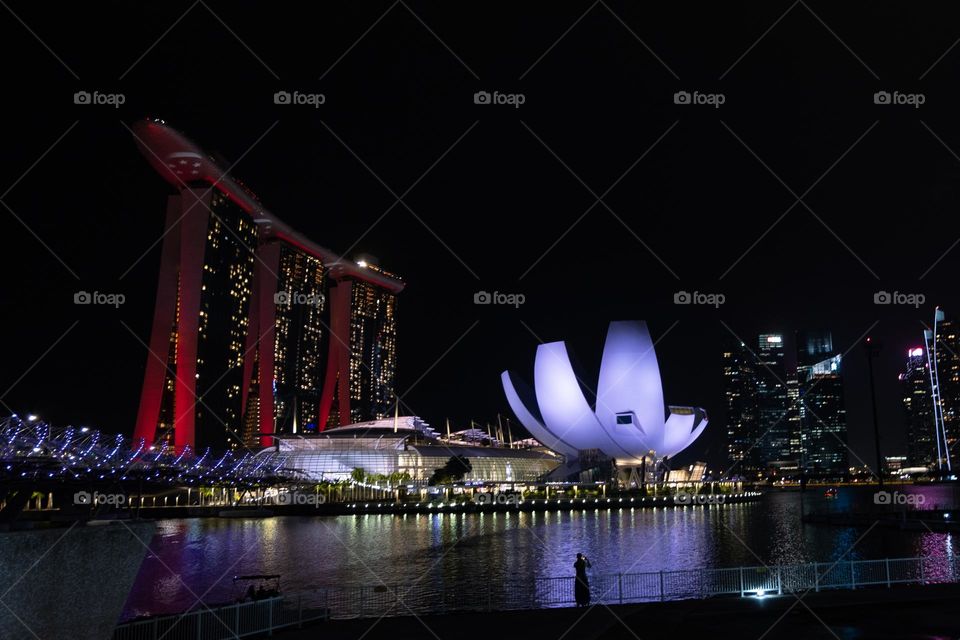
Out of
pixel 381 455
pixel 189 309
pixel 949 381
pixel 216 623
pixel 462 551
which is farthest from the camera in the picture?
pixel 949 381

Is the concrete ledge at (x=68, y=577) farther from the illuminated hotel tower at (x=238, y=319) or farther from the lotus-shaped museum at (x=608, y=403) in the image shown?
the illuminated hotel tower at (x=238, y=319)

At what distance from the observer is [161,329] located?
6988 cm

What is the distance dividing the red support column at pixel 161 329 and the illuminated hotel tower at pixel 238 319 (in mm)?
86

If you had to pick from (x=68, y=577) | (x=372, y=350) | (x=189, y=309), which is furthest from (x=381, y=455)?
(x=68, y=577)

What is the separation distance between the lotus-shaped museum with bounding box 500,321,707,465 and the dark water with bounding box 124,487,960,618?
2766 cm

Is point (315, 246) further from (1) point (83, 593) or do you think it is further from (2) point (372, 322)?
(1) point (83, 593)

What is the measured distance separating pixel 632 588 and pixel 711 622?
5.68 m

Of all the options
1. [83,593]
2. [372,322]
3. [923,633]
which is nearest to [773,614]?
[923,633]

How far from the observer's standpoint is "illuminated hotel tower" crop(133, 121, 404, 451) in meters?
71.4

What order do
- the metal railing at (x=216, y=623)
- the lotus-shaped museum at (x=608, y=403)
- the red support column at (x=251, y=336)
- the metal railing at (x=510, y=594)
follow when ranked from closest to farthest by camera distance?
the metal railing at (x=216, y=623)
the metal railing at (x=510, y=594)
the lotus-shaped museum at (x=608, y=403)
the red support column at (x=251, y=336)

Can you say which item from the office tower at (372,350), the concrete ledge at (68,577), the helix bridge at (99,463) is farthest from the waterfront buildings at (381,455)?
the concrete ledge at (68,577)

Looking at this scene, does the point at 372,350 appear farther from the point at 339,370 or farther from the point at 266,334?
the point at 266,334

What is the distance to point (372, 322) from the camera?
128 m

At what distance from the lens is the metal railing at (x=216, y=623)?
865cm
